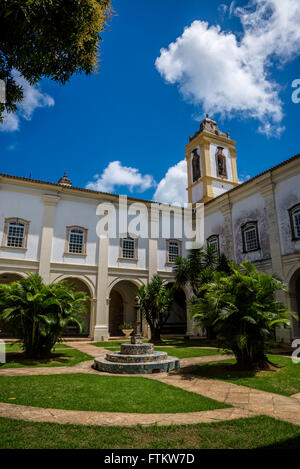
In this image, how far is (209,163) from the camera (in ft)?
88.7

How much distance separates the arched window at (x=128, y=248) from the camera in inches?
816

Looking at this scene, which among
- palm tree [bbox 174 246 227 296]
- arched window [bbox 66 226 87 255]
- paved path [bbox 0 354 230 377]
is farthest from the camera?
arched window [bbox 66 226 87 255]

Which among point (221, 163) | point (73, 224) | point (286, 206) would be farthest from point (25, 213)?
point (221, 163)

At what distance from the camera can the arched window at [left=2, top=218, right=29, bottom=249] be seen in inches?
689

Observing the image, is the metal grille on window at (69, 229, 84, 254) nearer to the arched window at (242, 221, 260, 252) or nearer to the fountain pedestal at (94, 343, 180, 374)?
the arched window at (242, 221, 260, 252)

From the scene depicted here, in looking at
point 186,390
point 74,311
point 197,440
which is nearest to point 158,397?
point 186,390

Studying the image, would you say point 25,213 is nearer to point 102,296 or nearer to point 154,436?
point 102,296

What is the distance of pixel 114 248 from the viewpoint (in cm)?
2034

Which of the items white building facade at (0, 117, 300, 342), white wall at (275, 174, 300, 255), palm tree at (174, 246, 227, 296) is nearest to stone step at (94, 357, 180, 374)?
palm tree at (174, 246, 227, 296)

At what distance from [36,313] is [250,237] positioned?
13.2 meters

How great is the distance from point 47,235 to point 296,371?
15.0 m

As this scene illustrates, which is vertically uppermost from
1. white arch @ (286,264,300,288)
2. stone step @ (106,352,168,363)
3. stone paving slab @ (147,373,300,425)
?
white arch @ (286,264,300,288)

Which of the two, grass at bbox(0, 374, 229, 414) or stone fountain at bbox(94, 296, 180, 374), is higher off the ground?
stone fountain at bbox(94, 296, 180, 374)

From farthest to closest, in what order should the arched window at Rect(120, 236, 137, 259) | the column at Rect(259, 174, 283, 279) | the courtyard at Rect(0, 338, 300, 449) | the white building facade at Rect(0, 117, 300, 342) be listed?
the arched window at Rect(120, 236, 137, 259)
the white building facade at Rect(0, 117, 300, 342)
the column at Rect(259, 174, 283, 279)
the courtyard at Rect(0, 338, 300, 449)
